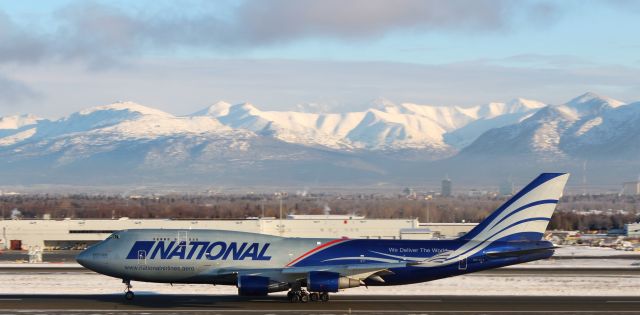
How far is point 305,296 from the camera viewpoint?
51188 mm

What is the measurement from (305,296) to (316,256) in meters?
2.07

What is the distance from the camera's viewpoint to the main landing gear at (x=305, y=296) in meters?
51.0

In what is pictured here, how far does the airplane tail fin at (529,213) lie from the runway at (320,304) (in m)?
3.43

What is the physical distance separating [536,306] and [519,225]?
4.20 m

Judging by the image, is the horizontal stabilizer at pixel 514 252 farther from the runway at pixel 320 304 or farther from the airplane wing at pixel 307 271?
the airplane wing at pixel 307 271

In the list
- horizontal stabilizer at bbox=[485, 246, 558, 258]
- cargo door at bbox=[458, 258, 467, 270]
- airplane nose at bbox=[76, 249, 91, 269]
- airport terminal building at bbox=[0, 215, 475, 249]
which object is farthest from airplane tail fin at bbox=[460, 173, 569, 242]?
airport terminal building at bbox=[0, 215, 475, 249]

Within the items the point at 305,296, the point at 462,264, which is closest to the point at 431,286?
the point at 462,264

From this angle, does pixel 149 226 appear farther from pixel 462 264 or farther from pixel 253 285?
pixel 462 264

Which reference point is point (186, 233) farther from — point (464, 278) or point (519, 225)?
point (464, 278)

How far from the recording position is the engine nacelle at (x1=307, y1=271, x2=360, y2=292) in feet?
163

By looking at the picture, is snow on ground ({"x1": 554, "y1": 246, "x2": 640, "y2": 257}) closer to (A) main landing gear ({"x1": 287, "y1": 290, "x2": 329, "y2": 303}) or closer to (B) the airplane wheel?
(A) main landing gear ({"x1": 287, "y1": 290, "x2": 329, "y2": 303})

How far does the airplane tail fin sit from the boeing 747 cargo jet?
5cm

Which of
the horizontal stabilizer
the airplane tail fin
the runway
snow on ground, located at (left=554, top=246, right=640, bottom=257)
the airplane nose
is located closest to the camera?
the runway

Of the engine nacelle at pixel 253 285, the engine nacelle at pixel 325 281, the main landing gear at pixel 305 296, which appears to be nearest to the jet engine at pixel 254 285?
the engine nacelle at pixel 253 285
